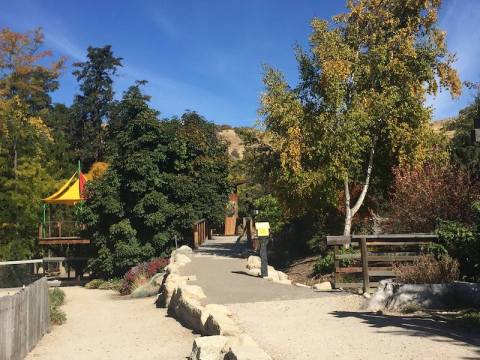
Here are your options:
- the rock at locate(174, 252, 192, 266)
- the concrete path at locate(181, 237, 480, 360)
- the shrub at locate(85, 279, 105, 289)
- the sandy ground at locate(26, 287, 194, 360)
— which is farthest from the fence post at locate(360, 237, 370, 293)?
the shrub at locate(85, 279, 105, 289)

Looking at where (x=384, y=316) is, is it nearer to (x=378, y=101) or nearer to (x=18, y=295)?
(x=18, y=295)

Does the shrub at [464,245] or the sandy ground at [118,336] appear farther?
the shrub at [464,245]

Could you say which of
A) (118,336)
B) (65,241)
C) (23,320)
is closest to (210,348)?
(23,320)

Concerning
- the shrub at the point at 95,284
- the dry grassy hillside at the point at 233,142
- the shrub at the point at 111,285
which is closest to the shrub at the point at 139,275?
the shrub at the point at 111,285

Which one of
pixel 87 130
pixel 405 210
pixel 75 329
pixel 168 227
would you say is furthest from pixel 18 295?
pixel 87 130

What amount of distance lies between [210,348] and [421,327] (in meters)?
3.23

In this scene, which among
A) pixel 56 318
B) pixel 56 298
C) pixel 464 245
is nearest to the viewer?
pixel 464 245

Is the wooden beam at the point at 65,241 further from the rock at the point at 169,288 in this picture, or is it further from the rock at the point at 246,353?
the rock at the point at 246,353

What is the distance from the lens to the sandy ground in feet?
33.9

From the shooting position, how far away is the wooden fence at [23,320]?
8875 mm

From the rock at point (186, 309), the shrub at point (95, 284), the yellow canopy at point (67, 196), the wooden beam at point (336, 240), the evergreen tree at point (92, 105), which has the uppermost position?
the evergreen tree at point (92, 105)

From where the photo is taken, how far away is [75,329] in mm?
14133

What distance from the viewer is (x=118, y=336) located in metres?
12.3

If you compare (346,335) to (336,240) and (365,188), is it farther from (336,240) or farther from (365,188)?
(365,188)
